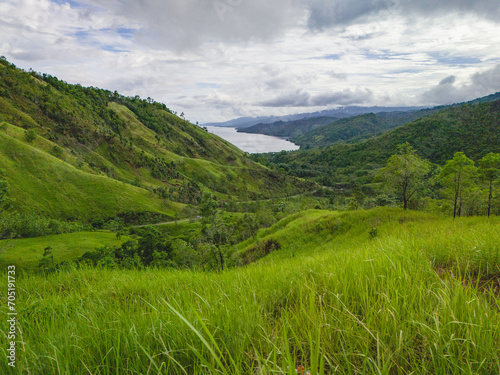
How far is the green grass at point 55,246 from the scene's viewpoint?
205 ft

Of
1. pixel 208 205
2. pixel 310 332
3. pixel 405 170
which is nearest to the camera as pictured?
pixel 310 332

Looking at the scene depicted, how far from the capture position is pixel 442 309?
5.79ft

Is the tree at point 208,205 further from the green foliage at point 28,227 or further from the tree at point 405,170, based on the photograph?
the green foliage at point 28,227

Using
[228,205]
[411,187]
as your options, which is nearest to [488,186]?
[411,187]

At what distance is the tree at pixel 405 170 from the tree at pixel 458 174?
240 centimetres

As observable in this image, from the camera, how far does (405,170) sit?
31141 mm

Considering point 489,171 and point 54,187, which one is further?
point 54,187

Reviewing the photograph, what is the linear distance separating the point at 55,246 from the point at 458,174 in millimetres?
89169

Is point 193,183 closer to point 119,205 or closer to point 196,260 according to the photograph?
point 119,205

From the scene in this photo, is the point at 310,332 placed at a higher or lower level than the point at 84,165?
lower

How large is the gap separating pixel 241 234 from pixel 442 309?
79.9 metres

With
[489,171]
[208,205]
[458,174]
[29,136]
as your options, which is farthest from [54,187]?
[489,171]

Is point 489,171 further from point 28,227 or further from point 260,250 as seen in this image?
point 28,227

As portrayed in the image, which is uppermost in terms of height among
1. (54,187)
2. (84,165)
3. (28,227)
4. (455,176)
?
(84,165)
